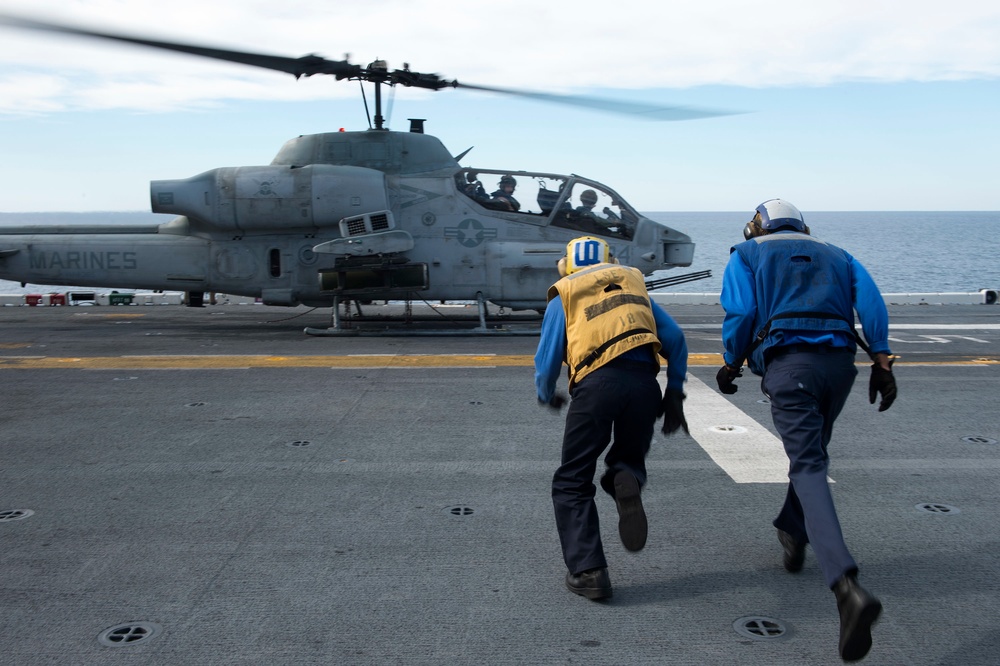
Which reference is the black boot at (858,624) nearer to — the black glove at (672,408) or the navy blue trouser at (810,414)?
the navy blue trouser at (810,414)

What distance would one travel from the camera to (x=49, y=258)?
14484mm

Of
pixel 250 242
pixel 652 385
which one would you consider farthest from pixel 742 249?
pixel 250 242

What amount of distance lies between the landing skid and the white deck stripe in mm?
5632

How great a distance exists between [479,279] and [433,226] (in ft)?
3.79

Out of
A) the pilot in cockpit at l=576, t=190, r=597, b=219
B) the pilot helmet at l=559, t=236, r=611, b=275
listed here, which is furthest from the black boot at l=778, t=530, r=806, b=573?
the pilot in cockpit at l=576, t=190, r=597, b=219

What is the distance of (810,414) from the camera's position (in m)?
4.04

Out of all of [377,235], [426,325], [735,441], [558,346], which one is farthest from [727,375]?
[426,325]

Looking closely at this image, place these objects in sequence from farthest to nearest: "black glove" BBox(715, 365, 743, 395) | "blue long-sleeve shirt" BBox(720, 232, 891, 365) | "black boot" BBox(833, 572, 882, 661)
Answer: "black glove" BBox(715, 365, 743, 395)
"blue long-sleeve shirt" BBox(720, 232, 891, 365)
"black boot" BBox(833, 572, 882, 661)

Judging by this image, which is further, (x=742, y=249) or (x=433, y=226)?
(x=433, y=226)

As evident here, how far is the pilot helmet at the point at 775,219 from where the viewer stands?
4.47m

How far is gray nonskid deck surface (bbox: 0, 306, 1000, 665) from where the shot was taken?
3.84 metres

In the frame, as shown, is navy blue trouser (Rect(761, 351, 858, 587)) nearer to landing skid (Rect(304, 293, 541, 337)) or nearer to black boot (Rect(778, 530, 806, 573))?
black boot (Rect(778, 530, 806, 573))

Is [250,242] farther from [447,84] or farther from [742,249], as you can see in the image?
[742,249]

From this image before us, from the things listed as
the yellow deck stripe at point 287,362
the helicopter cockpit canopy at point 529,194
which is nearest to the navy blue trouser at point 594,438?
the yellow deck stripe at point 287,362
